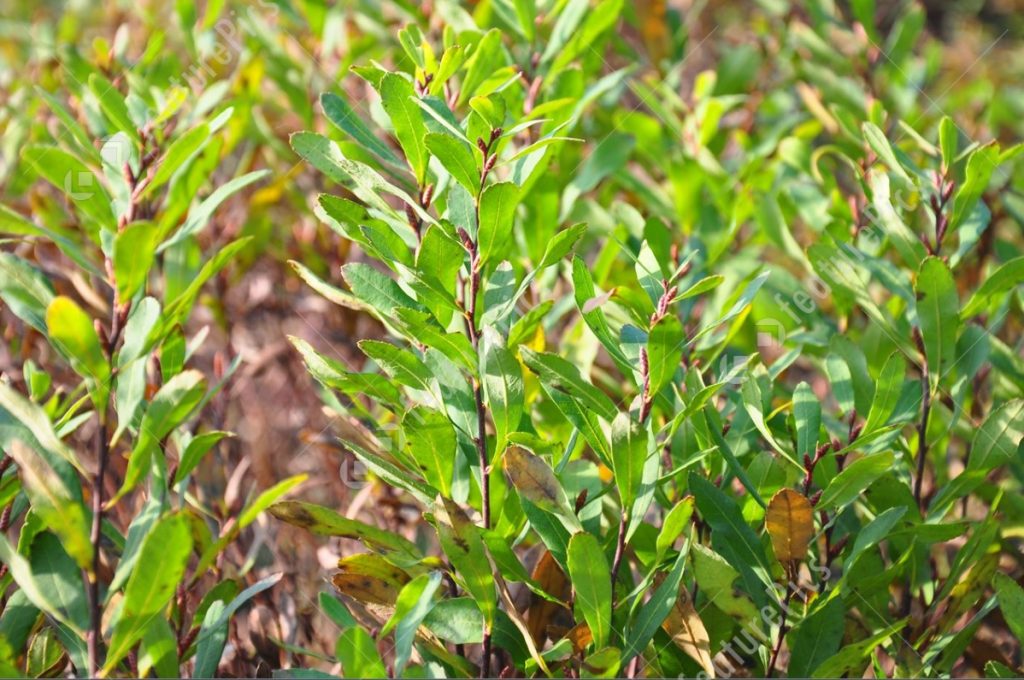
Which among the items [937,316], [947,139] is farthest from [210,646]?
[947,139]

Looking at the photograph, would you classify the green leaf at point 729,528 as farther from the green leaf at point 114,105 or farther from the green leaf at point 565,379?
the green leaf at point 114,105

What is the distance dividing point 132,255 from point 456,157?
0.33 metres

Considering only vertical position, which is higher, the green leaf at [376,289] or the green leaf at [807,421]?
the green leaf at [376,289]

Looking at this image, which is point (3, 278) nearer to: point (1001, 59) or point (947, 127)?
point (947, 127)

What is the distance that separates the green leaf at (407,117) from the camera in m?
1.03

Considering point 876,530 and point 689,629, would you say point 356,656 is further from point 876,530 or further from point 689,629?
point 876,530

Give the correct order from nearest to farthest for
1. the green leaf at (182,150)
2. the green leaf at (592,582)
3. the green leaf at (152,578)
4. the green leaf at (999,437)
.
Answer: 1. the green leaf at (152,578)
2. the green leaf at (592,582)
3. the green leaf at (182,150)
4. the green leaf at (999,437)

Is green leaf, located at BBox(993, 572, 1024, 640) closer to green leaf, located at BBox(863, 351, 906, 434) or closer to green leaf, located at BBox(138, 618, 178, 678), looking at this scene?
green leaf, located at BBox(863, 351, 906, 434)

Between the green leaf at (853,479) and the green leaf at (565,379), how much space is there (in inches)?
9.6

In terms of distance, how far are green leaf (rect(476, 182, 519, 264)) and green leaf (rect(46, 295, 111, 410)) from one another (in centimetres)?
39

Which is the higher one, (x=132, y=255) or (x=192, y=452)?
(x=132, y=255)

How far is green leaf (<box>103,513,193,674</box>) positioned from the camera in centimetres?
85

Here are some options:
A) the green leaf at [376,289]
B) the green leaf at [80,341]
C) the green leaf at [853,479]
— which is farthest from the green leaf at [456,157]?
the green leaf at [853,479]

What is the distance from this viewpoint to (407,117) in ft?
3.47
